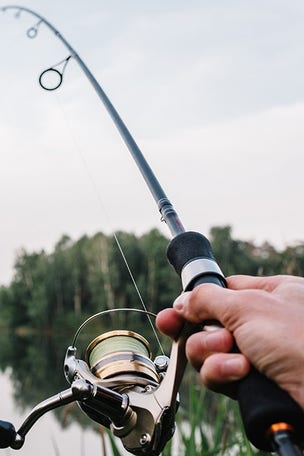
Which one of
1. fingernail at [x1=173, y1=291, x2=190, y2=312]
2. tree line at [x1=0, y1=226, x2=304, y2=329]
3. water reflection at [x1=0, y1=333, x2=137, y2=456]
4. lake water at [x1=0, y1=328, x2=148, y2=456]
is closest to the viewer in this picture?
fingernail at [x1=173, y1=291, x2=190, y2=312]

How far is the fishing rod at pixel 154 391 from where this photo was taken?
86 cm

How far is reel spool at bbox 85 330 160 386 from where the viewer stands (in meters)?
1.28

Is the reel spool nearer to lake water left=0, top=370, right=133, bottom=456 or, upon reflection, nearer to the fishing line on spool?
the fishing line on spool

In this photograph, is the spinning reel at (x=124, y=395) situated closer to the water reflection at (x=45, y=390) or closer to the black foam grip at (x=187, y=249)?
the black foam grip at (x=187, y=249)

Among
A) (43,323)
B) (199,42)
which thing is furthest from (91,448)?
(43,323)

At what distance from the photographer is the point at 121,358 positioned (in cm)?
131

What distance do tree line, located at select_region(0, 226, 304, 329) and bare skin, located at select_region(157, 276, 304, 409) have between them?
2300 centimetres

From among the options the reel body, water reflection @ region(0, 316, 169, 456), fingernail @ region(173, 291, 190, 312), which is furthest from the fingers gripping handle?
water reflection @ region(0, 316, 169, 456)

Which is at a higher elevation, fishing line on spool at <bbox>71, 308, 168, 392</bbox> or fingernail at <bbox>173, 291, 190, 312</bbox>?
fingernail at <bbox>173, 291, 190, 312</bbox>

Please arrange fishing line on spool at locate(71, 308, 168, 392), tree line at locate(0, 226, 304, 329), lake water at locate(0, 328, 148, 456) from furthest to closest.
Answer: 1. tree line at locate(0, 226, 304, 329)
2. lake water at locate(0, 328, 148, 456)
3. fishing line on spool at locate(71, 308, 168, 392)

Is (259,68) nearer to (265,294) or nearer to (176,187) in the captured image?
(176,187)

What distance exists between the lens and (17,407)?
38.7 ft

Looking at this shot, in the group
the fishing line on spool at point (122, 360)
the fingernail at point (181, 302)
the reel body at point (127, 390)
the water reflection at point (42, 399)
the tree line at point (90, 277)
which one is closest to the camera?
the fingernail at point (181, 302)

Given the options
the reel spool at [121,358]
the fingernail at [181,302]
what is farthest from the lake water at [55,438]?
the fingernail at [181,302]
